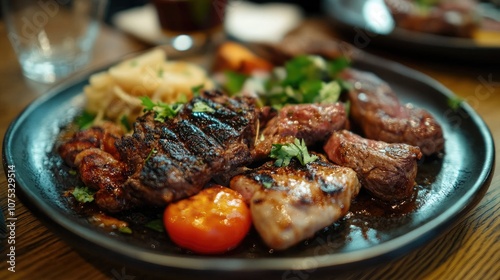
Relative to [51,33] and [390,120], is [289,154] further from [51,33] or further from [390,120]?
[51,33]

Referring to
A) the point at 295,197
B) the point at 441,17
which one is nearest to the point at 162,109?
the point at 295,197

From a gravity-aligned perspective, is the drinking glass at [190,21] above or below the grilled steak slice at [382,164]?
below

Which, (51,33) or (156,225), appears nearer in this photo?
(156,225)

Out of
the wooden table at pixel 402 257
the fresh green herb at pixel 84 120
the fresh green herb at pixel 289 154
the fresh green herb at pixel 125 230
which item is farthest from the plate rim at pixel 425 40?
the fresh green herb at pixel 125 230

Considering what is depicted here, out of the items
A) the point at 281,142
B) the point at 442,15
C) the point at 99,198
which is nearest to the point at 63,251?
the point at 99,198

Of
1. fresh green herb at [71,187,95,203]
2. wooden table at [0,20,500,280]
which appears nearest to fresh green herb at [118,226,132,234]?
wooden table at [0,20,500,280]

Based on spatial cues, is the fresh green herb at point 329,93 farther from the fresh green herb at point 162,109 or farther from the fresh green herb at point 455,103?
the fresh green herb at point 162,109

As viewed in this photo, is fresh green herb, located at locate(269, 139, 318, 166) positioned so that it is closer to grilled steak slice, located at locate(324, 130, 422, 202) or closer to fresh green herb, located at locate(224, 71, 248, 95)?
grilled steak slice, located at locate(324, 130, 422, 202)

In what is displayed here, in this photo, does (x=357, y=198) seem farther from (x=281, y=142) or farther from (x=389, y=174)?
(x=281, y=142)
